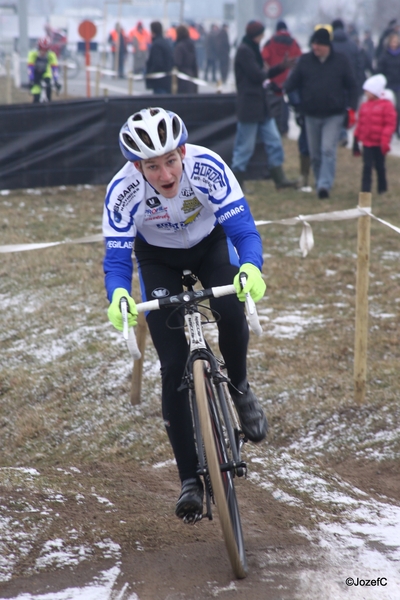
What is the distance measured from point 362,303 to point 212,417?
237cm

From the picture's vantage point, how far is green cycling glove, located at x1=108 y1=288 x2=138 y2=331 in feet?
12.6

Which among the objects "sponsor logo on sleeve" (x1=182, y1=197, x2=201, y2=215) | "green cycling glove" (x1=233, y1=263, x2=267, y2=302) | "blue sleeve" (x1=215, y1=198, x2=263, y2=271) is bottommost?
"green cycling glove" (x1=233, y1=263, x2=267, y2=302)

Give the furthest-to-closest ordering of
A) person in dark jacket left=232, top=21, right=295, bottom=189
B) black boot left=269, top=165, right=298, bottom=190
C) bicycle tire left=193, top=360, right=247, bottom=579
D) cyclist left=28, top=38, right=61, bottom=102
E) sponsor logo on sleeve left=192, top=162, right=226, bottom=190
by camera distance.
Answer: cyclist left=28, top=38, right=61, bottom=102 < black boot left=269, top=165, right=298, bottom=190 < person in dark jacket left=232, top=21, right=295, bottom=189 < sponsor logo on sleeve left=192, top=162, right=226, bottom=190 < bicycle tire left=193, top=360, right=247, bottom=579

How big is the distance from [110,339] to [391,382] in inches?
105

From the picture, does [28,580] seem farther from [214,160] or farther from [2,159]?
[2,159]

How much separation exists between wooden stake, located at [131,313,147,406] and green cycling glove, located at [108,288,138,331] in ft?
6.36

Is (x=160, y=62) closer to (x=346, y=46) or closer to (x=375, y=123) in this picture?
(x=346, y=46)

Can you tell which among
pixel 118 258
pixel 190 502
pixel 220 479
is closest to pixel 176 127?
pixel 118 258

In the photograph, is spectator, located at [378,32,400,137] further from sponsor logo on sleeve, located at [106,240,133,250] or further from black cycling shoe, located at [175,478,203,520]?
black cycling shoe, located at [175,478,203,520]

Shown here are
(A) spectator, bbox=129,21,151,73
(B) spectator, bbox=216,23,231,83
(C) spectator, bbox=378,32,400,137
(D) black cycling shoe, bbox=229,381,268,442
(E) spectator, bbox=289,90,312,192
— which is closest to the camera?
(D) black cycling shoe, bbox=229,381,268,442

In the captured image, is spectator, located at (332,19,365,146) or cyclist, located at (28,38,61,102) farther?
cyclist, located at (28,38,61,102)

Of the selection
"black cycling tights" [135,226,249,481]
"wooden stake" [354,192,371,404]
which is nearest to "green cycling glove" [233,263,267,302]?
"black cycling tights" [135,226,249,481]

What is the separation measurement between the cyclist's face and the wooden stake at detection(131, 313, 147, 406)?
1933mm

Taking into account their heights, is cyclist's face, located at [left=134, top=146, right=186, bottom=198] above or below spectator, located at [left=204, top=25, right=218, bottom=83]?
below
